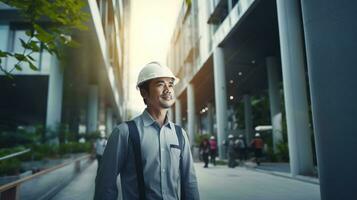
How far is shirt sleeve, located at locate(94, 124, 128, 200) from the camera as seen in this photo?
1.87m

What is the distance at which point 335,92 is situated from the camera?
9.22 feet

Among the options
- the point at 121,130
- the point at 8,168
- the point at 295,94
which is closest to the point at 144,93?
the point at 121,130

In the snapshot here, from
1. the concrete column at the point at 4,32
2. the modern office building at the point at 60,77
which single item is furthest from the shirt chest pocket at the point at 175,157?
the concrete column at the point at 4,32

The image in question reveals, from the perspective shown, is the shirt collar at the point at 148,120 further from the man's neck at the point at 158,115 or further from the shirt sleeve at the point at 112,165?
the shirt sleeve at the point at 112,165

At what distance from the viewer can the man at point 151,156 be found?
1.90m

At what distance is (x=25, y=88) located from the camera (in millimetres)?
25031

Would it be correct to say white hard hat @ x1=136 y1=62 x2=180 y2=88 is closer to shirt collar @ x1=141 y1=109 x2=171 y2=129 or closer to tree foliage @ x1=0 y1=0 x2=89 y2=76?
shirt collar @ x1=141 y1=109 x2=171 y2=129

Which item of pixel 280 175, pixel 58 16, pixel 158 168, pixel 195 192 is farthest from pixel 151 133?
pixel 280 175

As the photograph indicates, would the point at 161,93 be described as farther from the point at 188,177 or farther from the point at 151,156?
the point at 188,177

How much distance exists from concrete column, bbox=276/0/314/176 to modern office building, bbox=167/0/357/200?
4cm

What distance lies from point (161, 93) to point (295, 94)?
35.0ft

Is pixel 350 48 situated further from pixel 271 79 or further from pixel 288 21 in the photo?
pixel 271 79

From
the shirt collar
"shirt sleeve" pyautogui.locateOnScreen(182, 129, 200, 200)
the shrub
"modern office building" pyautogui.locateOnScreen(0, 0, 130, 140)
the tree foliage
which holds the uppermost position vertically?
"modern office building" pyautogui.locateOnScreen(0, 0, 130, 140)

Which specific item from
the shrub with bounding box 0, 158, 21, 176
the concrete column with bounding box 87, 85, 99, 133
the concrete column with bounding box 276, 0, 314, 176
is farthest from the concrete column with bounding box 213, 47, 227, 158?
the shrub with bounding box 0, 158, 21, 176
